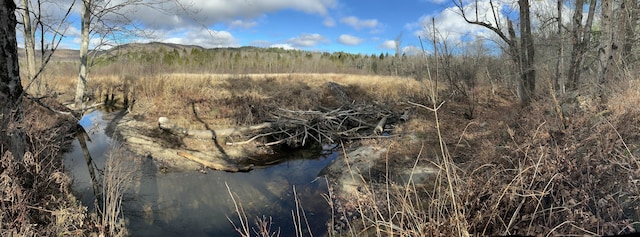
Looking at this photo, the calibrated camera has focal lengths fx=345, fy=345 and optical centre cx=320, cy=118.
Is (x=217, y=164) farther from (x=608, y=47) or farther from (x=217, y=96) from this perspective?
(x=608, y=47)

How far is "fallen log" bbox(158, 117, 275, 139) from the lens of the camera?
39.1 ft

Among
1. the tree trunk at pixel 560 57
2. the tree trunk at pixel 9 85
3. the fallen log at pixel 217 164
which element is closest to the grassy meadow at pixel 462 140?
the tree trunk at pixel 560 57

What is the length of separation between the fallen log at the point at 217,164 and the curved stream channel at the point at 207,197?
25 centimetres

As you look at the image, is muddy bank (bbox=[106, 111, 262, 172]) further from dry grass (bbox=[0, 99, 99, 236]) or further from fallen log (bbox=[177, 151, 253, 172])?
dry grass (bbox=[0, 99, 99, 236])

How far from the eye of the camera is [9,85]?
12.6 feet

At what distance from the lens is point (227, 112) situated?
14117mm

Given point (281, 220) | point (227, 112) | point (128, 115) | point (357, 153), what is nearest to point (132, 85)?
point (128, 115)

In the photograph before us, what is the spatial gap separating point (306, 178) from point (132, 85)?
11.7 metres

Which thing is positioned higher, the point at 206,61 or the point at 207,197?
the point at 206,61

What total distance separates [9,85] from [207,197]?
182 inches

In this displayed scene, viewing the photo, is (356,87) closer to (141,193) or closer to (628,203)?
(141,193)

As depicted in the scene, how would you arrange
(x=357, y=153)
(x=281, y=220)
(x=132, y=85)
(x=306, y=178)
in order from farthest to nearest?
(x=132, y=85) → (x=357, y=153) → (x=306, y=178) → (x=281, y=220)

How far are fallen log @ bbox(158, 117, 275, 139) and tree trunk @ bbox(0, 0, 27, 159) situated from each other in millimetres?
7823

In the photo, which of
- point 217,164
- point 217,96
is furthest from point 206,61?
point 217,164
